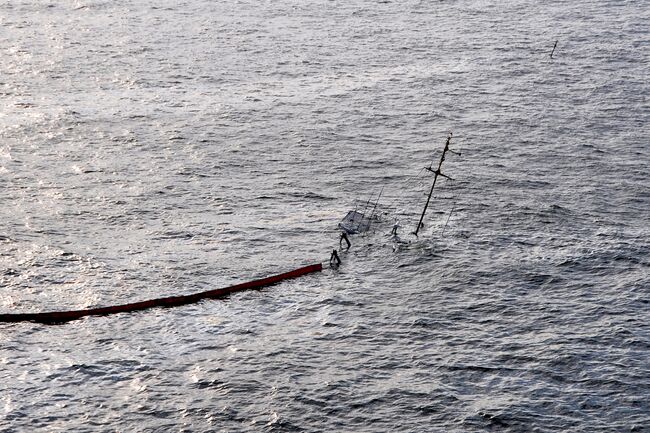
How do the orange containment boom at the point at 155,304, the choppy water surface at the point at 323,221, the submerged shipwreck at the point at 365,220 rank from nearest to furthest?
the choppy water surface at the point at 323,221 < the orange containment boom at the point at 155,304 < the submerged shipwreck at the point at 365,220

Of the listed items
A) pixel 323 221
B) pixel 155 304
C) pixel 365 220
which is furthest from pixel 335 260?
pixel 155 304

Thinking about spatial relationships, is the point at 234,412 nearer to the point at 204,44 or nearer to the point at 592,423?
the point at 592,423

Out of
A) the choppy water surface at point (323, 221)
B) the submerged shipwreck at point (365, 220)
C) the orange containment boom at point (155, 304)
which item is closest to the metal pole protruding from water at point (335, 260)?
the choppy water surface at point (323, 221)

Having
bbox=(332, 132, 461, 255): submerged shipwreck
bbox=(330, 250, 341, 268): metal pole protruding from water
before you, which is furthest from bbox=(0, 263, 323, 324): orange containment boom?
bbox=(332, 132, 461, 255): submerged shipwreck

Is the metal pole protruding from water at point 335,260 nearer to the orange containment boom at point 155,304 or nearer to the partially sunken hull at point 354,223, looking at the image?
the orange containment boom at point 155,304

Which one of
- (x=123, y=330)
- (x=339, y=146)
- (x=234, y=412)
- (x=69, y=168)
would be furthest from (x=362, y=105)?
(x=234, y=412)

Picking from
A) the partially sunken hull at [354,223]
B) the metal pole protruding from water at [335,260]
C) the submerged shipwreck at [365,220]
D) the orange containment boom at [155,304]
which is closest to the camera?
the orange containment boom at [155,304]

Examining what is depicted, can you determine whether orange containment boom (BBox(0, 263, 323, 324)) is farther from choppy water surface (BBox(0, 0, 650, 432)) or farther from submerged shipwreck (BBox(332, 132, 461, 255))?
submerged shipwreck (BBox(332, 132, 461, 255))

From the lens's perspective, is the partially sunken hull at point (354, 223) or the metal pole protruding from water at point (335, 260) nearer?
the metal pole protruding from water at point (335, 260)

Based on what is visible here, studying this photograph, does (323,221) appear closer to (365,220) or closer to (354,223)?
(354,223)
